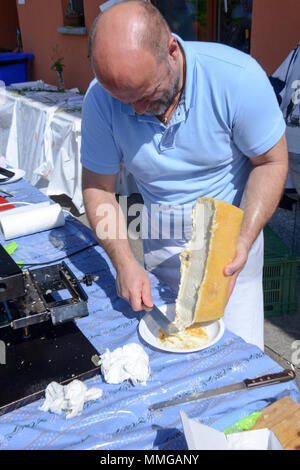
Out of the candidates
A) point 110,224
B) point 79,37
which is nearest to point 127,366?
point 110,224

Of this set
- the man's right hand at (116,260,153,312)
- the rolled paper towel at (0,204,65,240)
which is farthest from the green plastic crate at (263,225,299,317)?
the man's right hand at (116,260,153,312)

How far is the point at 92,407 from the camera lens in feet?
3.98

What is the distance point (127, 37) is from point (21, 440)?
114cm

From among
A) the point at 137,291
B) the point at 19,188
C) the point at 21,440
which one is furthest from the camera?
the point at 19,188

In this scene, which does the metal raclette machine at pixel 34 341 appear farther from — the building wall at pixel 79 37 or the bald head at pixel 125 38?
the building wall at pixel 79 37

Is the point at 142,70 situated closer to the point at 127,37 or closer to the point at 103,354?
the point at 127,37

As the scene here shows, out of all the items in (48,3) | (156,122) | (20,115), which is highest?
(48,3)

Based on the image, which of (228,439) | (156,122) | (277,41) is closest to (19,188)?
(156,122)

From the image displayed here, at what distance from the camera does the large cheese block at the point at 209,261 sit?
Answer: 4.38 ft

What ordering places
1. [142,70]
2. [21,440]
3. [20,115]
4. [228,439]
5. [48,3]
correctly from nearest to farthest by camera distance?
[228,439], [21,440], [142,70], [20,115], [48,3]

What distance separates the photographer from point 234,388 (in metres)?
1.22

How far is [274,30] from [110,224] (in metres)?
3.10

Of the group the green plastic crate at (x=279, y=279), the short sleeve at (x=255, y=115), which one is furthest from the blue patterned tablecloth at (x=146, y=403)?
the green plastic crate at (x=279, y=279)

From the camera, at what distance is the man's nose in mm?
1411
